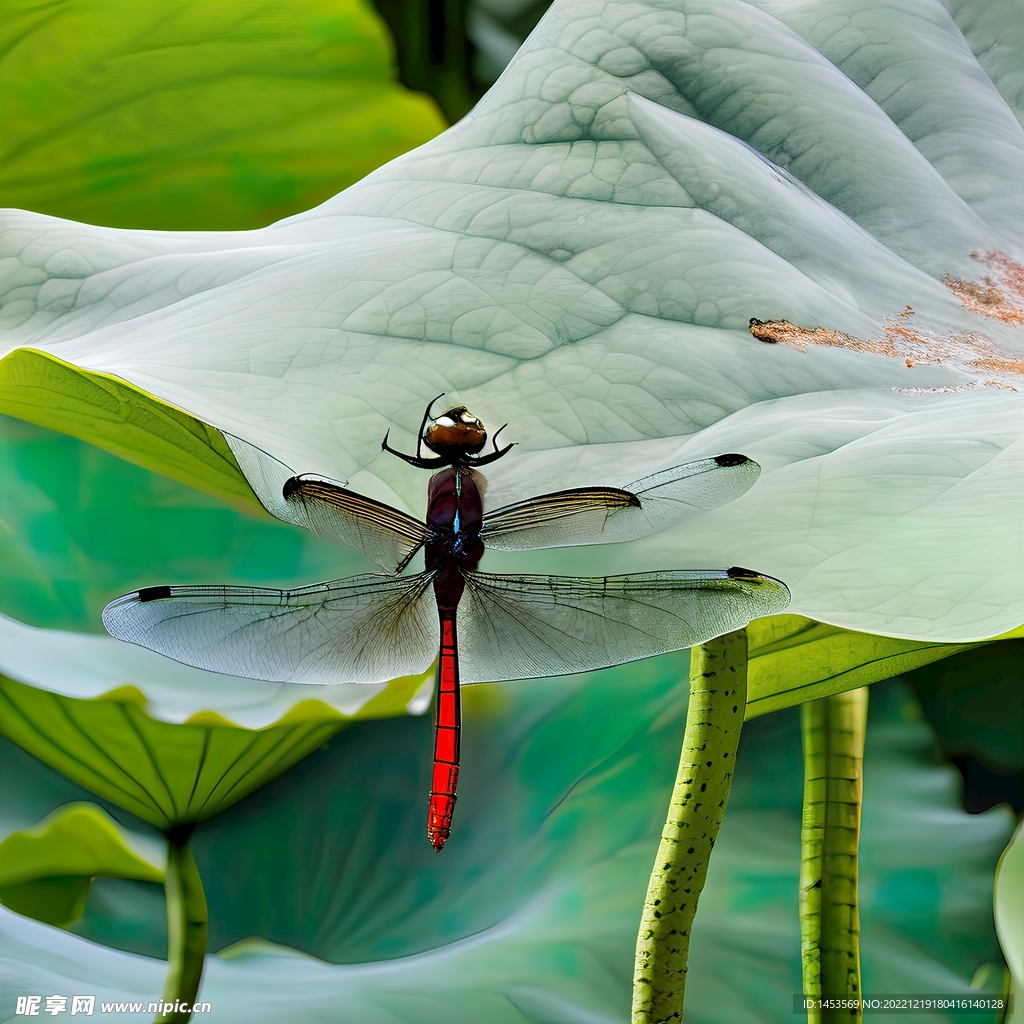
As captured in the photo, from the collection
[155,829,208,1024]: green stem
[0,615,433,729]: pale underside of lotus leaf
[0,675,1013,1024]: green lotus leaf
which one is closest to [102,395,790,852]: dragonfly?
[0,615,433,729]: pale underside of lotus leaf

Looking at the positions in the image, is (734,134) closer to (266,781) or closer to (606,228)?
(606,228)

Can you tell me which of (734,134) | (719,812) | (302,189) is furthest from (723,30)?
(302,189)

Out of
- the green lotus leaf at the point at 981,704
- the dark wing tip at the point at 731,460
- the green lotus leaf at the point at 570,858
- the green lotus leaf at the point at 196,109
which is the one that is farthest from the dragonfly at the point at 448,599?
the green lotus leaf at the point at 196,109

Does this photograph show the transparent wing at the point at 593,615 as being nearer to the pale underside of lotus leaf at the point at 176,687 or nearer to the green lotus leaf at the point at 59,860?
the pale underside of lotus leaf at the point at 176,687

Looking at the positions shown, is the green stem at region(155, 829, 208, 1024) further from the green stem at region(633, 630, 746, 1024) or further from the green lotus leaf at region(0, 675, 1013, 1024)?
the green stem at region(633, 630, 746, 1024)

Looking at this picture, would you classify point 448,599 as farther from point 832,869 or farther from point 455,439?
point 832,869

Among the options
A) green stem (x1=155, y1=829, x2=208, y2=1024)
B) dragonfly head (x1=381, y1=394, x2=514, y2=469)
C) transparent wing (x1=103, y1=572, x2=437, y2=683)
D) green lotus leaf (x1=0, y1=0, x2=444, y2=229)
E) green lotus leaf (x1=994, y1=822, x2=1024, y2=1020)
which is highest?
green lotus leaf (x1=0, y1=0, x2=444, y2=229)
